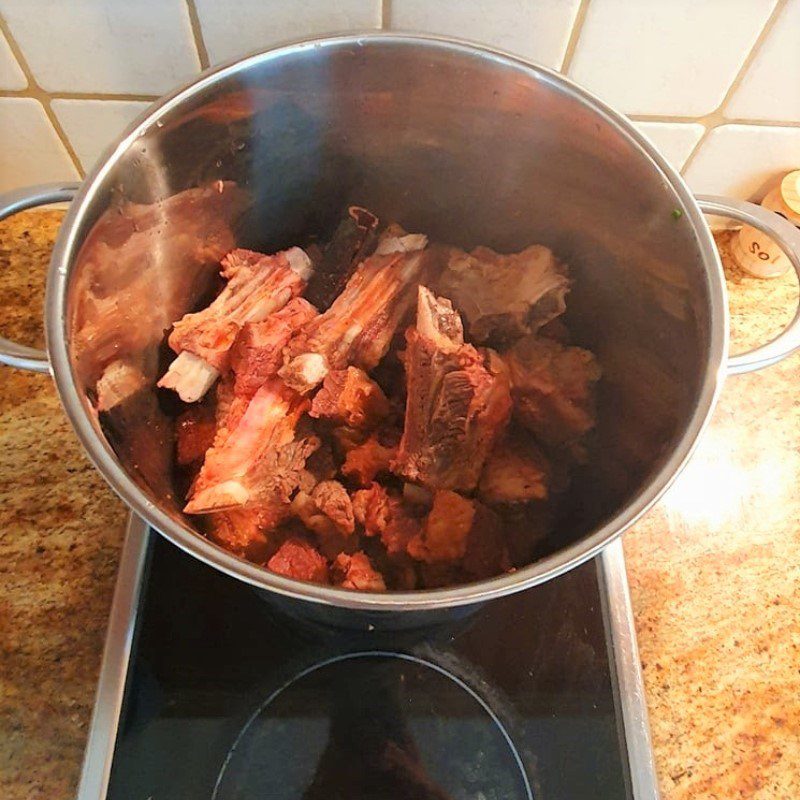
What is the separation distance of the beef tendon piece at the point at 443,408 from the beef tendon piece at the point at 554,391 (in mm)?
40

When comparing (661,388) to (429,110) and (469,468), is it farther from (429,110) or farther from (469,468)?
(429,110)

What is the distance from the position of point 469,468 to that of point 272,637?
0.24m

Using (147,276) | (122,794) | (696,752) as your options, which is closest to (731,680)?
(696,752)

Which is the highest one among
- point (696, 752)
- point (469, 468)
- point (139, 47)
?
point (139, 47)

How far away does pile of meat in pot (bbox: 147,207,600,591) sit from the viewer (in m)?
0.70

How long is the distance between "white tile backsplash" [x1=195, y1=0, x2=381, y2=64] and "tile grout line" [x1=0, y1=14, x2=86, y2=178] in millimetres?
179

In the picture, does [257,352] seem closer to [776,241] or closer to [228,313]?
[228,313]

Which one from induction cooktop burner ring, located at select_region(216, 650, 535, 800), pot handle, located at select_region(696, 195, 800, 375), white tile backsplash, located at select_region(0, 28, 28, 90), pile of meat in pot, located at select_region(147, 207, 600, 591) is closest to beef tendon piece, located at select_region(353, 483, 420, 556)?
pile of meat in pot, located at select_region(147, 207, 600, 591)

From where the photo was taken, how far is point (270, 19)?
0.72 metres

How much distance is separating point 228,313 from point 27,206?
20 cm

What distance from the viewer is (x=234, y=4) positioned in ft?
2.31

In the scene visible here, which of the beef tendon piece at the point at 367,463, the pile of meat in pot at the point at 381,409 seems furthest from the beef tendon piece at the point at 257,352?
the beef tendon piece at the point at 367,463

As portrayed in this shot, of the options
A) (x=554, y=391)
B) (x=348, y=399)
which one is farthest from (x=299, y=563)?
(x=554, y=391)

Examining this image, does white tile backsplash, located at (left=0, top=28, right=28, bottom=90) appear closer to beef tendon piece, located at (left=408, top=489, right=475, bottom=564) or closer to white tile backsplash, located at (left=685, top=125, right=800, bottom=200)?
beef tendon piece, located at (left=408, top=489, right=475, bottom=564)
